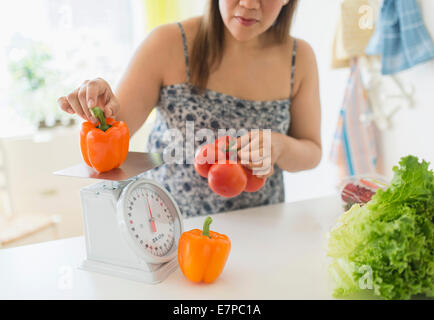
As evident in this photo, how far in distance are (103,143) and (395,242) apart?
589 mm

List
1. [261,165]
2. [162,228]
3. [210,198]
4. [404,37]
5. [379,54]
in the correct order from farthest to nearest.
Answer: [379,54] < [404,37] < [210,198] < [261,165] < [162,228]

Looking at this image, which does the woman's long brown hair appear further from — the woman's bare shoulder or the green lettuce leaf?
→ the green lettuce leaf

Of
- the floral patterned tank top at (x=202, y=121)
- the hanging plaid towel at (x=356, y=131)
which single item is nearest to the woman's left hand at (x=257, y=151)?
the floral patterned tank top at (x=202, y=121)

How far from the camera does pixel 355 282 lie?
741 millimetres

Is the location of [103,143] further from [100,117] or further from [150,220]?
[150,220]

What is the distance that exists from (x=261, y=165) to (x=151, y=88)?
0.48 meters

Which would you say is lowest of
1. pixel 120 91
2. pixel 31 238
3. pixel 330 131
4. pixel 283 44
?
pixel 31 238

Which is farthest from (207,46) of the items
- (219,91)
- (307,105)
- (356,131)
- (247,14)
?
(356,131)

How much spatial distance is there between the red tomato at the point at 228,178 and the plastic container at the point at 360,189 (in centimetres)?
29

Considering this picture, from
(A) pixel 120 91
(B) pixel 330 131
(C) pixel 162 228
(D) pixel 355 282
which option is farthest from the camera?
(B) pixel 330 131

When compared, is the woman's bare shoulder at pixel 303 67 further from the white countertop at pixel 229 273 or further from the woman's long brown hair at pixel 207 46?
the white countertop at pixel 229 273
